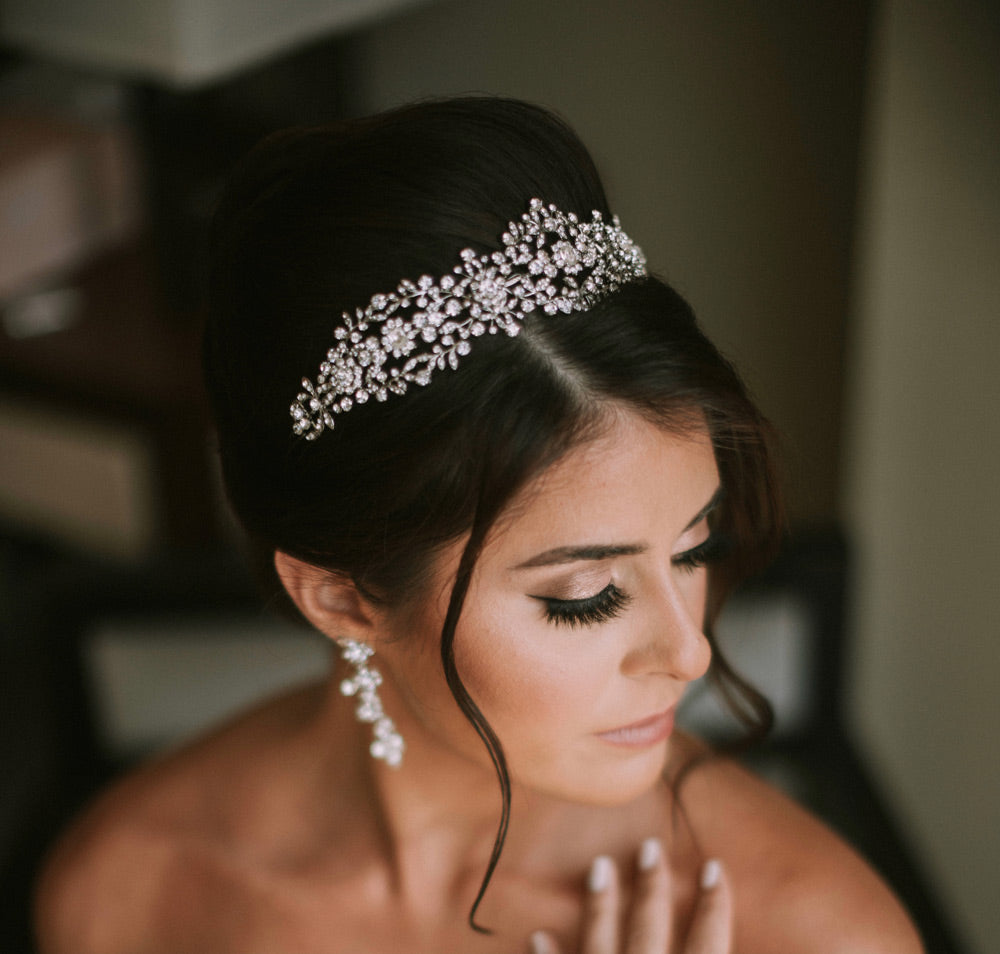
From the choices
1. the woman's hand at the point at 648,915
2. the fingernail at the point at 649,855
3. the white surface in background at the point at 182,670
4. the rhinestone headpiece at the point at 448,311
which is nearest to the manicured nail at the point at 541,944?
the woman's hand at the point at 648,915

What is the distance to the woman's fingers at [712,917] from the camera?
1.03 meters

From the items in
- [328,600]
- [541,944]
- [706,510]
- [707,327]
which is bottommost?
[541,944]

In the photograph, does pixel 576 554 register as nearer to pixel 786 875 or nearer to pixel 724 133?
pixel 786 875

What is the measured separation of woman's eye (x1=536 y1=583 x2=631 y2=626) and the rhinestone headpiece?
0.75 feet

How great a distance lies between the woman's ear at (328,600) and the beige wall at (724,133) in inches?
39.6

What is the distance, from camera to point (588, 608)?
2.98ft

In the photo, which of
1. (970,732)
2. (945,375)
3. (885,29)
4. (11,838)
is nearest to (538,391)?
(945,375)

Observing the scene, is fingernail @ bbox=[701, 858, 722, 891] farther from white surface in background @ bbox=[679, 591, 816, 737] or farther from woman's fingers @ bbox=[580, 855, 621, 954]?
white surface in background @ bbox=[679, 591, 816, 737]

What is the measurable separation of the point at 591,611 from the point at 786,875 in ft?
1.39

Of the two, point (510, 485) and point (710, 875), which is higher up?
point (510, 485)

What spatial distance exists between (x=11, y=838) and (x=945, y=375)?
5.31 feet

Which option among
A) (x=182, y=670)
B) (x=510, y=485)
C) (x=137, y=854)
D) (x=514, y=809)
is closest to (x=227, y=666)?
(x=182, y=670)

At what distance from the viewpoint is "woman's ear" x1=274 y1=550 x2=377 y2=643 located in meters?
1.01

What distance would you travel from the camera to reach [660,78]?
196 centimetres
